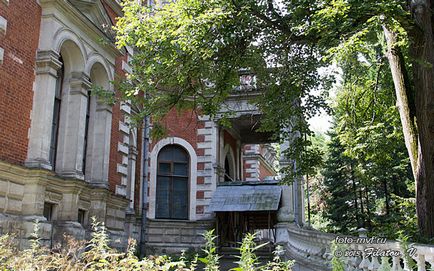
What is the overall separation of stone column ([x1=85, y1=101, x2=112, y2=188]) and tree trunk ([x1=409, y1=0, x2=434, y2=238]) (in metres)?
9.24

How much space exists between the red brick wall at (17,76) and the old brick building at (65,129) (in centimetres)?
2

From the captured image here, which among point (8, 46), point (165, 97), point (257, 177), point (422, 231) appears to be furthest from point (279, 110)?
point (257, 177)

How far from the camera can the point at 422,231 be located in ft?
30.3

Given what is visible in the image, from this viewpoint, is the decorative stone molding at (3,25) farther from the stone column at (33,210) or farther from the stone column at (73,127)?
the stone column at (33,210)

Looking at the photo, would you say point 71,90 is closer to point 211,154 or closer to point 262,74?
point 262,74

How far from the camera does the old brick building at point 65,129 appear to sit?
10969 millimetres

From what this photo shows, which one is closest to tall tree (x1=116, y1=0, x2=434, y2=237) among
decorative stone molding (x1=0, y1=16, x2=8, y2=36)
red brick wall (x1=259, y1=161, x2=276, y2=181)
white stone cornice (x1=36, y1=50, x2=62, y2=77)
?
white stone cornice (x1=36, y1=50, x2=62, y2=77)

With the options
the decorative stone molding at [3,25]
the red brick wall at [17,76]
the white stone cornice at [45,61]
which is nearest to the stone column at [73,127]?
the white stone cornice at [45,61]

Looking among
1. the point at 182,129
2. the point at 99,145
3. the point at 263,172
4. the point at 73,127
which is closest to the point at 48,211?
the point at 73,127

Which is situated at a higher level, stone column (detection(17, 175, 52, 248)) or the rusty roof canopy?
the rusty roof canopy

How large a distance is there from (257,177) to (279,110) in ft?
66.4

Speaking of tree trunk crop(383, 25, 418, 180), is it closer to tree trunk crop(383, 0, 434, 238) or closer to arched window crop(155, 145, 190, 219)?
tree trunk crop(383, 0, 434, 238)

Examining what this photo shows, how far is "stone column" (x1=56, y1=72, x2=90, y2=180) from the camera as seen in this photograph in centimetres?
1305

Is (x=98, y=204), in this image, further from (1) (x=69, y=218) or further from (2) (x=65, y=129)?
(2) (x=65, y=129)
